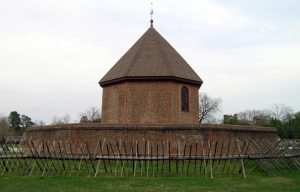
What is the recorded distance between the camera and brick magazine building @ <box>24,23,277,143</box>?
18.8 metres

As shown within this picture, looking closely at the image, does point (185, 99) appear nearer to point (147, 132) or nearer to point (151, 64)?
point (151, 64)

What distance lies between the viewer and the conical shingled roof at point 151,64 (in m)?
22.8

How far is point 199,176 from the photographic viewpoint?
1352cm

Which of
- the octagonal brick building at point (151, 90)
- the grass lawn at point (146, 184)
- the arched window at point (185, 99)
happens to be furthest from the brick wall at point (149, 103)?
the grass lawn at point (146, 184)

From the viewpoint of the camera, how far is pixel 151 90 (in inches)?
890

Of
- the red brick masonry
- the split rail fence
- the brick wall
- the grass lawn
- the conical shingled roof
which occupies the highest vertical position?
the conical shingled roof

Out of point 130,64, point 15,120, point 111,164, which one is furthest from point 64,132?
point 15,120

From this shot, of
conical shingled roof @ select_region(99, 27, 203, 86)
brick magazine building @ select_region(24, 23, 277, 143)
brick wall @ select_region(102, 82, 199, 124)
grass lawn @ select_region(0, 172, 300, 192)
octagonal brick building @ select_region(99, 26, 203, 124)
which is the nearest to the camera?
grass lawn @ select_region(0, 172, 300, 192)

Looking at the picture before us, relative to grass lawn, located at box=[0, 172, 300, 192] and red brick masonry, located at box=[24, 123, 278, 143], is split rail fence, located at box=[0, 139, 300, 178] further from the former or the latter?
grass lawn, located at box=[0, 172, 300, 192]

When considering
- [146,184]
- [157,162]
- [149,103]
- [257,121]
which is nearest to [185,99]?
[149,103]

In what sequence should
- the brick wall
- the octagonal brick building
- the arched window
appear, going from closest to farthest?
the brick wall < the octagonal brick building < the arched window

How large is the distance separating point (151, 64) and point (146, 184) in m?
12.9

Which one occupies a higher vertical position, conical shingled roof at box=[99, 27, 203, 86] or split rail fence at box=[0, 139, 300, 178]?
conical shingled roof at box=[99, 27, 203, 86]

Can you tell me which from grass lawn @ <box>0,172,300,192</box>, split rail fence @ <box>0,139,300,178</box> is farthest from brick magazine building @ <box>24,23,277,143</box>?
grass lawn @ <box>0,172,300,192</box>
